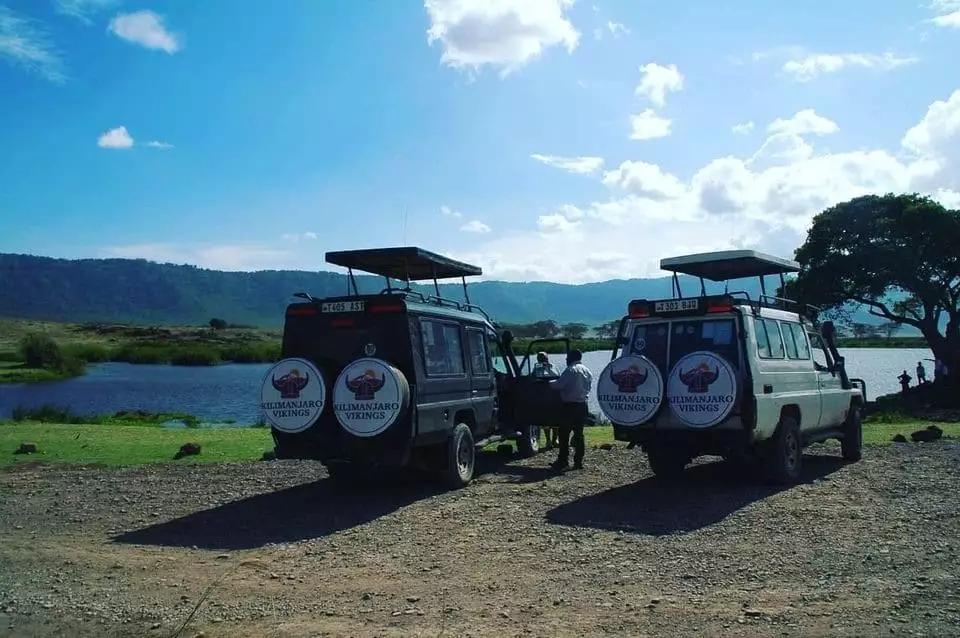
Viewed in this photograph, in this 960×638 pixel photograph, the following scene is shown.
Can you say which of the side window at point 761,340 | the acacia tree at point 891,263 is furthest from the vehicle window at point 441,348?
the acacia tree at point 891,263

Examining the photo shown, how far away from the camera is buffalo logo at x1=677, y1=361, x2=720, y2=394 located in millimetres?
9727

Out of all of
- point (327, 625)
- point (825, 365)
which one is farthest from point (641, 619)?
point (825, 365)

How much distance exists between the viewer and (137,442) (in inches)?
707

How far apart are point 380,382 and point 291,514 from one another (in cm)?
178

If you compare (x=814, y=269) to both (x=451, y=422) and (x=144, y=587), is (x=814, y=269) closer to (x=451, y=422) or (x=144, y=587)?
(x=451, y=422)

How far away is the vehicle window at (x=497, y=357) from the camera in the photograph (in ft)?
43.6

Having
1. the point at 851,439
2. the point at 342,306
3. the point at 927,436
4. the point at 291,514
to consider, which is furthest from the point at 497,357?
the point at 927,436

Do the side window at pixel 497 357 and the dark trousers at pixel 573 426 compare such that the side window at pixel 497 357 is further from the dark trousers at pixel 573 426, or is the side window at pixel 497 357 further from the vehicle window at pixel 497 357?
the dark trousers at pixel 573 426

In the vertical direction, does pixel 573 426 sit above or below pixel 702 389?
below

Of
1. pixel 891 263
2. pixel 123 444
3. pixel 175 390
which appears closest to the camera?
pixel 123 444

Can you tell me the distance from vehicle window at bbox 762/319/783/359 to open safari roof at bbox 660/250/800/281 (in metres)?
0.92

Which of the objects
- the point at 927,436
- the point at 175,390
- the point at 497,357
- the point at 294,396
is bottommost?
the point at 175,390

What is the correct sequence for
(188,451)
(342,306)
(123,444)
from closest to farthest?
(342,306) < (188,451) < (123,444)

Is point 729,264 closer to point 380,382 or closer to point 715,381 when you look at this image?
point 715,381
